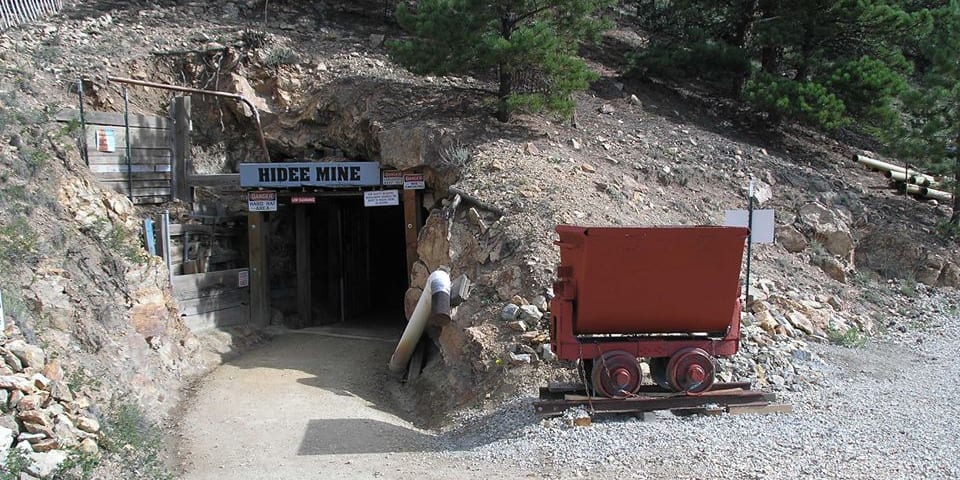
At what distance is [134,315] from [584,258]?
729 cm

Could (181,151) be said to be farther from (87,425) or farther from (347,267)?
(87,425)

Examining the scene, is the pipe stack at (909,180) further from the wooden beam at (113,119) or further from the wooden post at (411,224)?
the wooden beam at (113,119)

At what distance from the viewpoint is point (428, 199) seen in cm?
1532

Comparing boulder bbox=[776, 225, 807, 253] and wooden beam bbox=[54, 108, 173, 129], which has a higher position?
wooden beam bbox=[54, 108, 173, 129]

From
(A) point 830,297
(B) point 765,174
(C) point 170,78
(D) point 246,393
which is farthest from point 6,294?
(B) point 765,174

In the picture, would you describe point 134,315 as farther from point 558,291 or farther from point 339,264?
point 339,264

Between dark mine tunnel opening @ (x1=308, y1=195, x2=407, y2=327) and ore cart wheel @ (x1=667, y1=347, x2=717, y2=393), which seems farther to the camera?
dark mine tunnel opening @ (x1=308, y1=195, x2=407, y2=327)

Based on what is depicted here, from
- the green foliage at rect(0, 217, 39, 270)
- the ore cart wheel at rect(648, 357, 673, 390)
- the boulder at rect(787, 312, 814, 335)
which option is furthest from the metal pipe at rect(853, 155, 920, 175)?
the green foliage at rect(0, 217, 39, 270)

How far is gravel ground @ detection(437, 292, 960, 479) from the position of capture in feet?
23.4

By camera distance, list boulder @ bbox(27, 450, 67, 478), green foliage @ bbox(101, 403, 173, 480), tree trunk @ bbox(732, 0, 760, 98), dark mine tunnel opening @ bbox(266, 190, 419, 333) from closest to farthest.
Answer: boulder @ bbox(27, 450, 67, 478) < green foliage @ bbox(101, 403, 173, 480) < dark mine tunnel opening @ bbox(266, 190, 419, 333) < tree trunk @ bbox(732, 0, 760, 98)

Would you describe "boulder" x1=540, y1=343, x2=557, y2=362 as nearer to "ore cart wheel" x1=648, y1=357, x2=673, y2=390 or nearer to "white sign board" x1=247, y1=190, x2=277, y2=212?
"ore cart wheel" x1=648, y1=357, x2=673, y2=390

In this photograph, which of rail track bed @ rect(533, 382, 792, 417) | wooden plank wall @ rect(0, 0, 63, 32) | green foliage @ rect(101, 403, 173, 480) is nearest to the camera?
green foliage @ rect(101, 403, 173, 480)

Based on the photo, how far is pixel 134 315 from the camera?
37.3 ft

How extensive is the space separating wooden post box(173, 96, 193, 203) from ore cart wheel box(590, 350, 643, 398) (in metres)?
11.6
